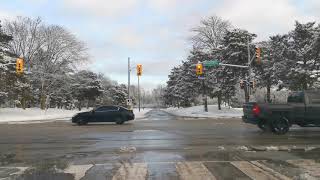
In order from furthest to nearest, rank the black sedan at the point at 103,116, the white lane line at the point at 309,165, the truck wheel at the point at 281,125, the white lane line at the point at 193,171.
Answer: the black sedan at the point at 103,116, the truck wheel at the point at 281,125, the white lane line at the point at 309,165, the white lane line at the point at 193,171

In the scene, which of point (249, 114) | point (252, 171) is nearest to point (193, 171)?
point (252, 171)

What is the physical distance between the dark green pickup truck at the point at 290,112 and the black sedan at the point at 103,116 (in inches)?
535

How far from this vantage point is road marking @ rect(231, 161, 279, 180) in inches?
355

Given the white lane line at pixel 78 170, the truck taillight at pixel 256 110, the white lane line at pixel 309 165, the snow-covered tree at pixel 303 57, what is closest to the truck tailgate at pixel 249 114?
the truck taillight at pixel 256 110

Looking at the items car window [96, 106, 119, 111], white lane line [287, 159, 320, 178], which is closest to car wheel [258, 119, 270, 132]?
white lane line [287, 159, 320, 178]

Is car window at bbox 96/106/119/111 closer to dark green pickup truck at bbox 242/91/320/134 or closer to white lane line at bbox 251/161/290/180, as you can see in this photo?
dark green pickup truck at bbox 242/91/320/134

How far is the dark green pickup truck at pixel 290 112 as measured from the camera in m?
20.4

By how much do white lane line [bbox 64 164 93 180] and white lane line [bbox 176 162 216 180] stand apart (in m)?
2.04

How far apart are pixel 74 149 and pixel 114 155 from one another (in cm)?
236

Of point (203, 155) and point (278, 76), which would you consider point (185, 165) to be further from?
point (278, 76)

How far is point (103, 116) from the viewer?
32.6 m

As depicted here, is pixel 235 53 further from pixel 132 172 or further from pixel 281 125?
pixel 132 172

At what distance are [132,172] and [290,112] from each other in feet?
41.4

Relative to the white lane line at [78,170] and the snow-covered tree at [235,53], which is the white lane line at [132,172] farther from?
the snow-covered tree at [235,53]
